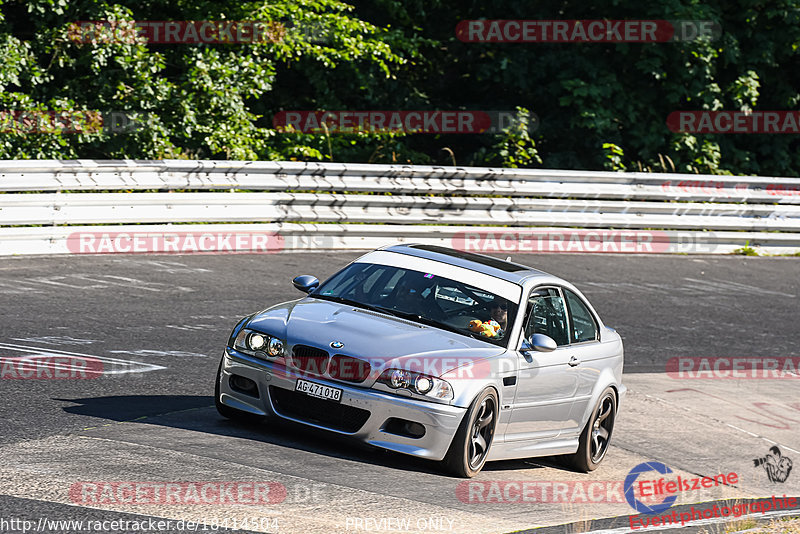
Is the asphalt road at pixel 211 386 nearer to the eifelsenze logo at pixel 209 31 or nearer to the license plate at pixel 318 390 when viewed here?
the license plate at pixel 318 390

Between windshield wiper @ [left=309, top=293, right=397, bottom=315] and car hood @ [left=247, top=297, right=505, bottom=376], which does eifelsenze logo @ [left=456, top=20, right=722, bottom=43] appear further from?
car hood @ [left=247, top=297, right=505, bottom=376]

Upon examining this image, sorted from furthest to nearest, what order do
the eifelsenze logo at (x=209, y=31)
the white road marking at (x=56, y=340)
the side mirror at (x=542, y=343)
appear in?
1. the eifelsenze logo at (x=209, y=31)
2. the white road marking at (x=56, y=340)
3. the side mirror at (x=542, y=343)

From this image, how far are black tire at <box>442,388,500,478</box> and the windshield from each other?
56 centimetres

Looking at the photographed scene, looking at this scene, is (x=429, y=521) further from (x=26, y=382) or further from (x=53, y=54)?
(x=53, y=54)

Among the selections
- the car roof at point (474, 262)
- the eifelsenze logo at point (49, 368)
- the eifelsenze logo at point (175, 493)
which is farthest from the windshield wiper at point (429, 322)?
the eifelsenze logo at point (49, 368)

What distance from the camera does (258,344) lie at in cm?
816

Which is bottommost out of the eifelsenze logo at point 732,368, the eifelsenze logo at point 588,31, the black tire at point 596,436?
the eifelsenze logo at point 732,368

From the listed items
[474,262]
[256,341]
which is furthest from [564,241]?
[256,341]

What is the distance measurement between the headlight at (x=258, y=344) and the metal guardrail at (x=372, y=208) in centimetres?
734

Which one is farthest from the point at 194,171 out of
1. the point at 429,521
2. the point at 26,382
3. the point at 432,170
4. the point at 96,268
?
the point at 429,521

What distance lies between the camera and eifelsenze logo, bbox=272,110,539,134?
923 inches

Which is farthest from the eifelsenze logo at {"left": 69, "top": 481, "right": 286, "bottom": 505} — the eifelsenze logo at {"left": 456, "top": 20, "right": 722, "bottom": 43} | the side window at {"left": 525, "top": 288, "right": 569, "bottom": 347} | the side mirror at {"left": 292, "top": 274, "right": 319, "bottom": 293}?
the eifelsenze logo at {"left": 456, "top": 20, "right": 722, "bottom": 43}

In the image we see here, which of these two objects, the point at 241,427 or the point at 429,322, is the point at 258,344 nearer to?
the point at 241,427

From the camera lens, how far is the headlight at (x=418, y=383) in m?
7.71
